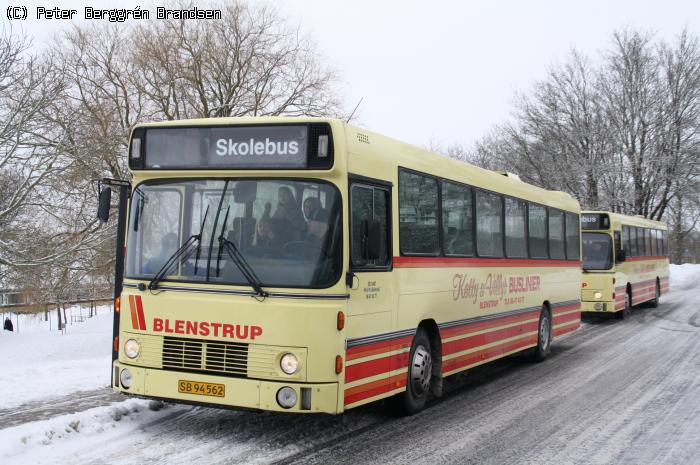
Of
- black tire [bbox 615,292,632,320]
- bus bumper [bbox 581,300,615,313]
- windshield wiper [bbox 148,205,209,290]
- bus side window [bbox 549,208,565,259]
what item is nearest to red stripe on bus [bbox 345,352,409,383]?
windshield wiper [bbox 148,205,209,290]

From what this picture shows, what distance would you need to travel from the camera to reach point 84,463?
594 centimetres

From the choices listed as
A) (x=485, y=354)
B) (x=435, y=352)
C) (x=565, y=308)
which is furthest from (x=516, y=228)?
(x=435, y=352)

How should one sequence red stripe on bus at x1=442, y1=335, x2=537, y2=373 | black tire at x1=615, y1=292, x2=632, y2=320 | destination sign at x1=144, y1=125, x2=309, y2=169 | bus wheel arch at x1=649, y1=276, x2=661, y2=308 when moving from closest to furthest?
destination sign at x1=144, y1=125, x2=309, y2=169 < red stripe on bus at x1=442, y1=335, x2=537, y2=373 < black tire at x1=615, y1=292, x2=632, y2=320 < bus wheel arch at x1=649, y1=276, x2=661, y2=308

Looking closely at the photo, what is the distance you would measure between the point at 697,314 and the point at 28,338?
21.7 m

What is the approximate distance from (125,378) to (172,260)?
1.21 m

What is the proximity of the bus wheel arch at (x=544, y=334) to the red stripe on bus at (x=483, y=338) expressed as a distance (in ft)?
1.00

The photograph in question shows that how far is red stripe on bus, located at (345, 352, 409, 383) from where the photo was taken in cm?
672

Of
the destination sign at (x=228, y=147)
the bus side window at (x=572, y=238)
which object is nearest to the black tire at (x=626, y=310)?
the bus side window at (x=572, y=238)

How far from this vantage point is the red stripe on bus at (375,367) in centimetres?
672

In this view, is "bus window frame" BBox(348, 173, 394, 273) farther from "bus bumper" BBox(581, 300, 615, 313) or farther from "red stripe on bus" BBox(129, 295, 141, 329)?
"bus bumper" BBox(581, 300, 615, 313)

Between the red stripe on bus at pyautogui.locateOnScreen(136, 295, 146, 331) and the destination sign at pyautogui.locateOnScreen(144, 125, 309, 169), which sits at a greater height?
the destination sign at pyautogui.locateOnScreen(144, 125, 309, 169)

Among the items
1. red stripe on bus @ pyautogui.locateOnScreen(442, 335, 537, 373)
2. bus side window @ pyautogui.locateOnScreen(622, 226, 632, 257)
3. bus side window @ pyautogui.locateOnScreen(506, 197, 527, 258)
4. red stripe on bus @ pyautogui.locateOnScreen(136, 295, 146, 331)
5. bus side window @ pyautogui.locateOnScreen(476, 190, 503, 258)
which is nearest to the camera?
red stripe on bus @ pyautogui.locateOnScreen(136, 295, 146, 331)

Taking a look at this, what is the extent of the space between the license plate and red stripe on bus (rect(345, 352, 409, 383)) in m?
1.15

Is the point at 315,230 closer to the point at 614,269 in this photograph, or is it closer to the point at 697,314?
the point at 614,269
